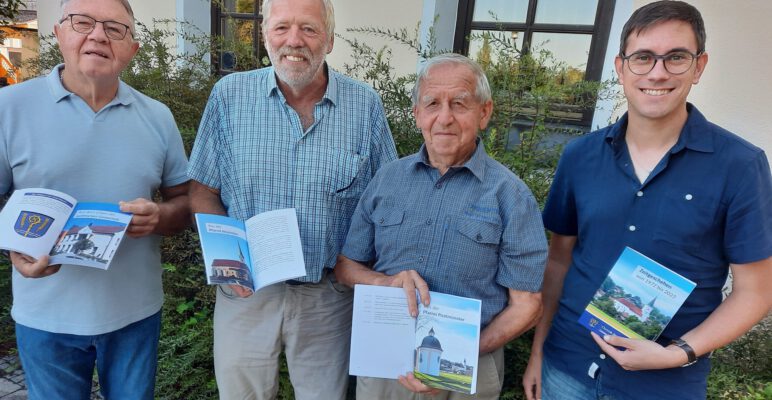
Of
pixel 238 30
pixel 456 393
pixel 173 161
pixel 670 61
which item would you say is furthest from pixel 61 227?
pixel 238 30

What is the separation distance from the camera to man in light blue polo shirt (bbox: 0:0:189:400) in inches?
65.8

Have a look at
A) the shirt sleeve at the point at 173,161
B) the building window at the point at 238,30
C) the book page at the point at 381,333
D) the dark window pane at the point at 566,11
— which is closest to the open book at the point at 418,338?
the book page at the point at 381,333

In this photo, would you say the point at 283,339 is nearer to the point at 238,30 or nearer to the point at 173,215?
the point at 173,215

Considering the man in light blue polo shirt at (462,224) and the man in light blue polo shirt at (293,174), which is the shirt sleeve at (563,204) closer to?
the man in light blue polo shirt at (462,224)

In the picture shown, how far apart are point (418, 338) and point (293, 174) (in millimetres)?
839

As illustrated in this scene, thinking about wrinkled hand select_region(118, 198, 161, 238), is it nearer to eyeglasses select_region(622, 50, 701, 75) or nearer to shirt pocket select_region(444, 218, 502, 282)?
shirt pocket select_region(444, 218, 502, 282)

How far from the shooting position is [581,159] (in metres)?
1.68

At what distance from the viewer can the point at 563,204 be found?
5.80ft

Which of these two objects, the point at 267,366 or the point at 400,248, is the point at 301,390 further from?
the point at 400,248

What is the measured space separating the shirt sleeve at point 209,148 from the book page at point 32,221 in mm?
509

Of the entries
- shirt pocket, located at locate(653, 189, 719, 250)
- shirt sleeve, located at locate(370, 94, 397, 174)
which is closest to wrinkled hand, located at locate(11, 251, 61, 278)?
shirt sleeve, located at locate(370, 94, 397, 174)

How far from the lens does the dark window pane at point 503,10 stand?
170 inches

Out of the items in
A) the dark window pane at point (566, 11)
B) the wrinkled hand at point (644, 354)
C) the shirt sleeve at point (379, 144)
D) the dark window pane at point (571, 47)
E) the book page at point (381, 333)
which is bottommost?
the book page at point (381, 333)

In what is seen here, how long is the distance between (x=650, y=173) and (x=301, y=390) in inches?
65.8
